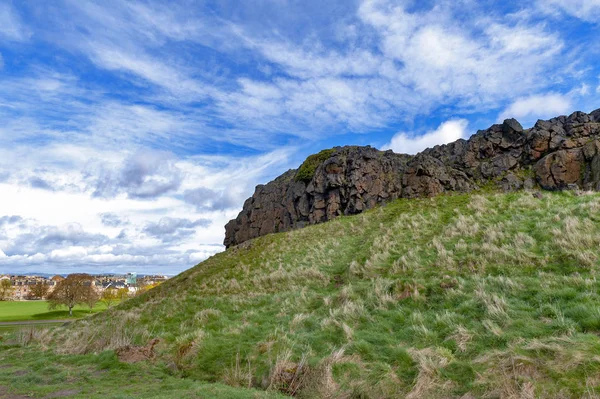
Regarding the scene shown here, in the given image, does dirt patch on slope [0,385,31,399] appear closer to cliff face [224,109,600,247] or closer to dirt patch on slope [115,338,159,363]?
dirt patch on slope [115,338,159,363]

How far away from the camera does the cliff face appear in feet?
139

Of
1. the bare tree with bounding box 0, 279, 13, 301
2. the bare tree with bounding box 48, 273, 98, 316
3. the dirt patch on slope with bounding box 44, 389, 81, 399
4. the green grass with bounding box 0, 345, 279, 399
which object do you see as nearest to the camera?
the green grass with bounding box 0, 345, 279, 399

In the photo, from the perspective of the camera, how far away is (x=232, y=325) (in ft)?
57.1

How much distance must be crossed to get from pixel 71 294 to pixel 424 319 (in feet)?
268

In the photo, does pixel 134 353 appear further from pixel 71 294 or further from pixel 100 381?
pixel 71 294

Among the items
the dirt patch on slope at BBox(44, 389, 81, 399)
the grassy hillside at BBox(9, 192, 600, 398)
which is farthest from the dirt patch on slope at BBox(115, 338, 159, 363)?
the dirt patch on slope at BBox(44, 389, 81, 399)

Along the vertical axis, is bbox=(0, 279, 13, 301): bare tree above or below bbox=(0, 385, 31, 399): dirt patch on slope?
above

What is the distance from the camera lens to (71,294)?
239 feet

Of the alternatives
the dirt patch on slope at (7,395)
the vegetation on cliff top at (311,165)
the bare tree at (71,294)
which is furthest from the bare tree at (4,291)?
the dirt patch on slope at (7,395)

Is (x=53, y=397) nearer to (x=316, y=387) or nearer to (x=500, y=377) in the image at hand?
(x=316, y=387)

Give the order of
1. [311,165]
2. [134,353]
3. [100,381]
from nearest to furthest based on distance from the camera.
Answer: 1. [100,381]
2. [134,353]
3. [311,165]

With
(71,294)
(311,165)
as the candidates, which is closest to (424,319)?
(311,165)

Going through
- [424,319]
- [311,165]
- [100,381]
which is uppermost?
[311,165]

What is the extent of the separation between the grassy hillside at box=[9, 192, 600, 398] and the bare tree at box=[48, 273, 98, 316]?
58973 millimetres
